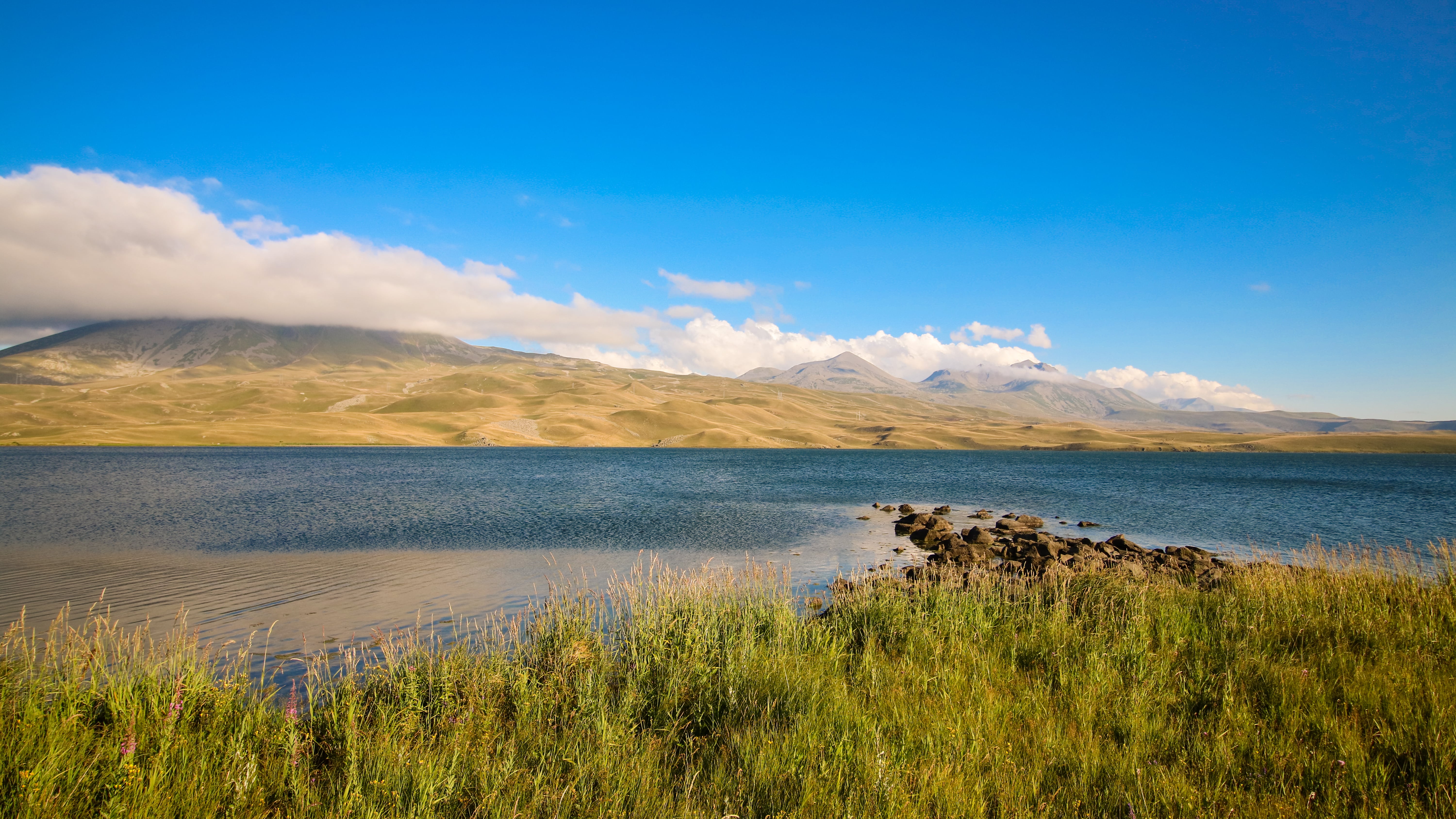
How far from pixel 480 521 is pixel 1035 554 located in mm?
28062

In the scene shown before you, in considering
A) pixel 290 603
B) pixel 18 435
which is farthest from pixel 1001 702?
pixel 18 435

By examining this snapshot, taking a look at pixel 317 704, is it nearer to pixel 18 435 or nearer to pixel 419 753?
pixel 419 753

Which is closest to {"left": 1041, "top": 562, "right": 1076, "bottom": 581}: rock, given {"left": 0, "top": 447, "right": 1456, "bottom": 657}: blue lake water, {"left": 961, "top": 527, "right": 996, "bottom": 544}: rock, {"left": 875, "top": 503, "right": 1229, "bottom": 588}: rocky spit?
{"left": 875, "top": 503, "right": 1229, "bottom": 588}: rocky spit

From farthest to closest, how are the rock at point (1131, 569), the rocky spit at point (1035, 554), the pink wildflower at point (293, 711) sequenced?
Result: the rocky spit at point (1035, 554)
the rock at point (1131, 569)
the pink wildflower at point (293, 711)

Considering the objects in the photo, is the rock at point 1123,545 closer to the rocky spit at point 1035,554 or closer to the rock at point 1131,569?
the rocky spit at point 1035,554

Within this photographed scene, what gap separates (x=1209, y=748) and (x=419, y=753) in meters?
7.22

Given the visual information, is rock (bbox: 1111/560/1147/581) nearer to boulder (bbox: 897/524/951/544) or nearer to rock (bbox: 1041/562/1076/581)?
rock (bbox: 1041/562/1076/581)

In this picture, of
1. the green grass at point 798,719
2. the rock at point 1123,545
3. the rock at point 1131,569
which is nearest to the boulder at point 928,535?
the rock at point 1123,545

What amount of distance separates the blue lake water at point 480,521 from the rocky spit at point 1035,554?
243 cm

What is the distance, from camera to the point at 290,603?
1706cm

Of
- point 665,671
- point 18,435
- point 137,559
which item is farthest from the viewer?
point 18,435

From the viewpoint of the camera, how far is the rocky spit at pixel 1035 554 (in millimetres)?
16312

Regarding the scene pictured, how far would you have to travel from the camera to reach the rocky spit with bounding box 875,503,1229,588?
16.3 m

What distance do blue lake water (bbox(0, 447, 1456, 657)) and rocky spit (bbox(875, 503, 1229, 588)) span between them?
7.96 ft
